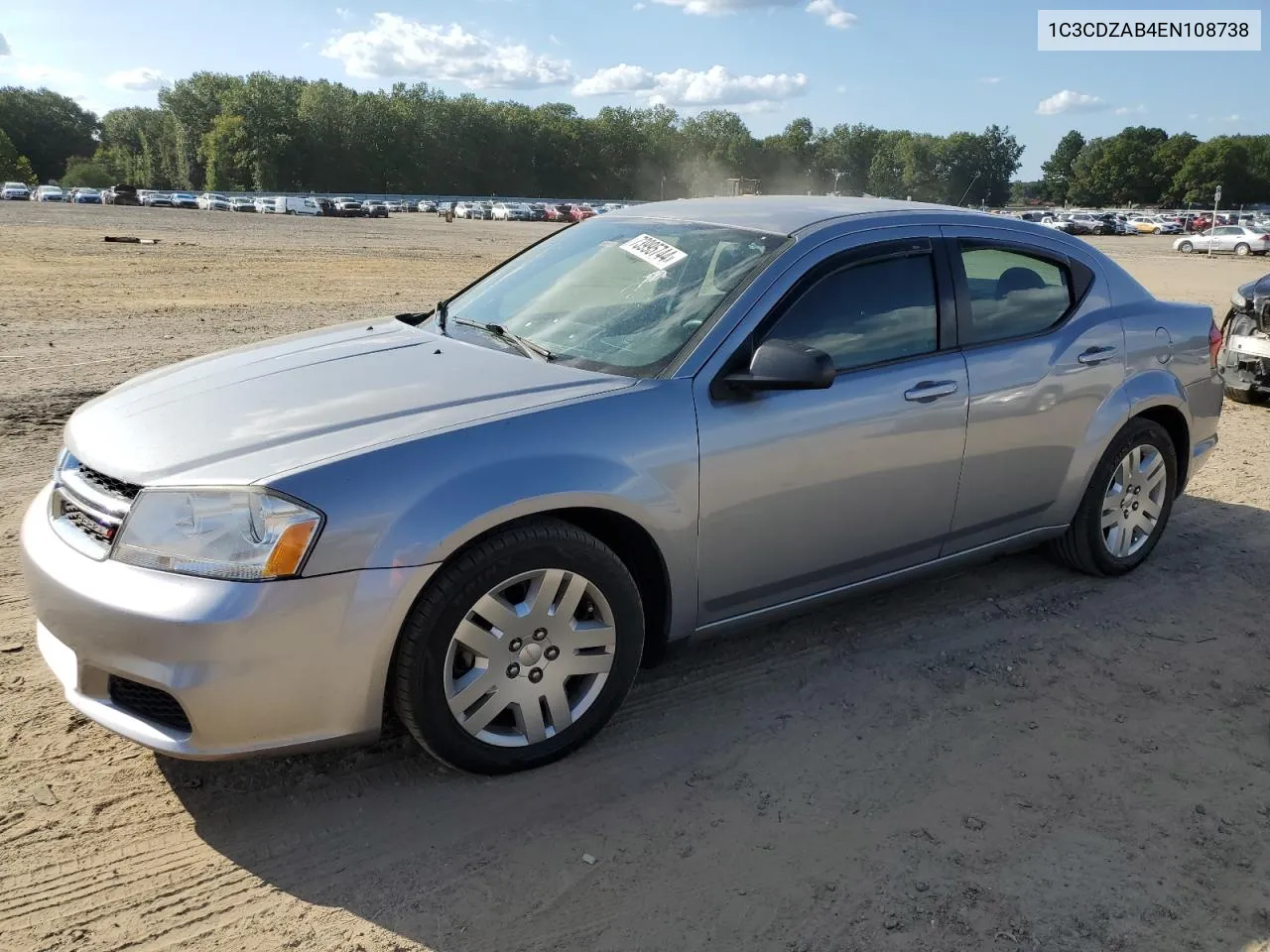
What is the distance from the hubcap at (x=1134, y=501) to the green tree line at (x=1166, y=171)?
466 ft

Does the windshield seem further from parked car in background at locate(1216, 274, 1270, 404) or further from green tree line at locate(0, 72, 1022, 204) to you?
green tree line at locate(0, 72, 1022, 204)

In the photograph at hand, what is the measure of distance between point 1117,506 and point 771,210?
2183 millimetres

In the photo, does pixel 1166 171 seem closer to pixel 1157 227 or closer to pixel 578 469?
pixel 1157 227

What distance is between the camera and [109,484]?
114 inches

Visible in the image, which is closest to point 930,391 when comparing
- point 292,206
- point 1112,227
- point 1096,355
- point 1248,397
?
point 1096,355

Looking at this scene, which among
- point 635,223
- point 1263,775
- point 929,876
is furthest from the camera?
point 635,223

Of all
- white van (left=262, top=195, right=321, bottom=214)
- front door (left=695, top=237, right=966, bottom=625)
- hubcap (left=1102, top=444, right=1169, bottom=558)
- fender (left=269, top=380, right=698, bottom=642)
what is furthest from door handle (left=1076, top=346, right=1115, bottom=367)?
white van (left=262, top=195, right=321, bottom=214)

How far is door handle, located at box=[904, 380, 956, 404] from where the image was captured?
3744 mm

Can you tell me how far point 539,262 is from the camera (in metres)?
4.26

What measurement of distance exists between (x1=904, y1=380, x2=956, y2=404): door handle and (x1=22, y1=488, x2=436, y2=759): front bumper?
6.42 feet

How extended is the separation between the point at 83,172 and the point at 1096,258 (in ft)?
406

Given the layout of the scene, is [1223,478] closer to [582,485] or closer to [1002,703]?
[1002,703]

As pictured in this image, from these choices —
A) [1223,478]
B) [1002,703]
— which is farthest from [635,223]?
[1223,478]

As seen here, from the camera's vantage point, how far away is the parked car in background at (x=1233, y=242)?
42.1 m
